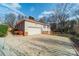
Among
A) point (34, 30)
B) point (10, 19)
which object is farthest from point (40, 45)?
point (10, 19)

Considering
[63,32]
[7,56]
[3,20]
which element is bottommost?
[7,56]

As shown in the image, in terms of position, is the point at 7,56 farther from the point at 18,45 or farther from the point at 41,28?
the point at 41,28

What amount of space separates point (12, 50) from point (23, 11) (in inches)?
15.4

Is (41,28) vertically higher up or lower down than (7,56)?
higher up

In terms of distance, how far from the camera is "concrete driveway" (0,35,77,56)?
1.66 metres

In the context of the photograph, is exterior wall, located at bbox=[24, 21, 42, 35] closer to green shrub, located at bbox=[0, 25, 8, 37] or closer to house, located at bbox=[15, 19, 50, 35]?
house, located at bbox=[15, 19, 50, 35]

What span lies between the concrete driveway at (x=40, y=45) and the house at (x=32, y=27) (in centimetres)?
5

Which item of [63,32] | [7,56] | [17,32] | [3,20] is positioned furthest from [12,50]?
[63,32]

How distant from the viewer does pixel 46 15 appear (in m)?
1.68

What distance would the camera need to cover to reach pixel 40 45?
1677mm

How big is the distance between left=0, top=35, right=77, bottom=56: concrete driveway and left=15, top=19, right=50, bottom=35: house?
49 millimetres

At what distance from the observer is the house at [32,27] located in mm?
1688

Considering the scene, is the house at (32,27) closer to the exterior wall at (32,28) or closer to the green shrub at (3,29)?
the exterior wall at (32,28)

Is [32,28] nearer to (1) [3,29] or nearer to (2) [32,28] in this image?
(2) [32,28]
